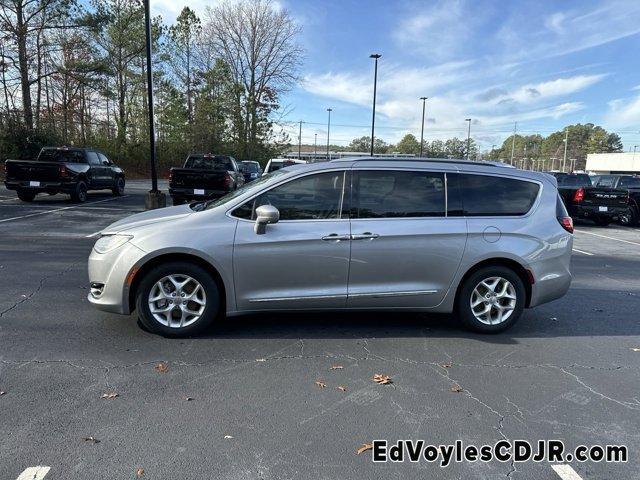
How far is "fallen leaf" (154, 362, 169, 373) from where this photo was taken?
12.9 feet

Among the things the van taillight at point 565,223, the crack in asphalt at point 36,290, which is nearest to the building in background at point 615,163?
the van taillight at point 565,223

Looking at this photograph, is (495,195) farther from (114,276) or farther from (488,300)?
(114,276)

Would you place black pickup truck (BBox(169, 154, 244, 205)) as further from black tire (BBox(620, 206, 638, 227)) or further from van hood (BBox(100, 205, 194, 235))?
black tire (BBox(620, 206, 638, 227))

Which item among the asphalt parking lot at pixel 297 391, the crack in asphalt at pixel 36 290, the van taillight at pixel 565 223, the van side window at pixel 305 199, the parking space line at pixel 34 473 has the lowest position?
the parking space line at pixel 34 473

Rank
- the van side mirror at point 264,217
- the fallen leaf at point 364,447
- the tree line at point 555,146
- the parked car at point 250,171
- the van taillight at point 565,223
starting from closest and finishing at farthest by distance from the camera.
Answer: the fallen leaf at point 364,447 < the van side mirror at point 264,217 < the van taillight at point 565,223 < the parked car at point 250,171 < the tree line at point 555,146

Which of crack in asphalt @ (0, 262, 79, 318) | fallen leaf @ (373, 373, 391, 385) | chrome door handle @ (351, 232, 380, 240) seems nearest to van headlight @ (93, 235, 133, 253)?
crack in asphalt @ (0, 262, 79, 318)

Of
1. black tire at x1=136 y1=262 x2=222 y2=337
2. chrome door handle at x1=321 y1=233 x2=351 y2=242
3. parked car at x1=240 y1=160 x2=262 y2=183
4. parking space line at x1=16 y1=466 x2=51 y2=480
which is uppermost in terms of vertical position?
parked car at x1=240 y1=160 x2=262 y2=183

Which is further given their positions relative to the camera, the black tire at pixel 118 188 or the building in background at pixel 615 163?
the building in background at pixel 615 163

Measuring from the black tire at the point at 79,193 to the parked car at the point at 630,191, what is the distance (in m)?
18.3

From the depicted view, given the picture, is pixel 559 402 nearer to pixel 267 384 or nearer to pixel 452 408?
pixel 452 408

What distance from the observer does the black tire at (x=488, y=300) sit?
4922mm

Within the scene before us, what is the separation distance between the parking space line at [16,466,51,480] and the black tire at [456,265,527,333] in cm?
385

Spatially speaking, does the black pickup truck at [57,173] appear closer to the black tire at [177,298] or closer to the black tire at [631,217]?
the black tire at [177,298]

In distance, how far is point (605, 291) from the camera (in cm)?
707
